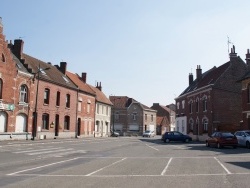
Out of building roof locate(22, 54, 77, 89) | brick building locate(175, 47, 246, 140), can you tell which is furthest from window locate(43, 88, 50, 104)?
brick building locate(175, 47, 246, 140)

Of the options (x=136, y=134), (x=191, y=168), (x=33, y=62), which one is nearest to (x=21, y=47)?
(x=33, y=62)

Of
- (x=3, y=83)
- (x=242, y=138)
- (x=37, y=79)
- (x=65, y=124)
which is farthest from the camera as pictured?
(x=65, y=124)

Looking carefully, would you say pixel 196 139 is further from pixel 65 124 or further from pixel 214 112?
pixel 65 124

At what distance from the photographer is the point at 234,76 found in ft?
150

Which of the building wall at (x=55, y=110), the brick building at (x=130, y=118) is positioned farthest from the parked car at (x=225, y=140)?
the brick building at (x=130, y=118)

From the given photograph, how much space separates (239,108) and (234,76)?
4536 millimetres

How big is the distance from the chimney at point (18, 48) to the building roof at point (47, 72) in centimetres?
65

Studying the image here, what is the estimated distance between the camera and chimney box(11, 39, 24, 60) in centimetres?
4022

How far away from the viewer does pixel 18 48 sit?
40375 millimetres

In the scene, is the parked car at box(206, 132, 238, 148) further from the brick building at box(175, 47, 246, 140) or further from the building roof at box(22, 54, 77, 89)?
the building roof at box(22, 54, 77, 89)

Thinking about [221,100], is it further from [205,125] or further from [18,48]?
[18,48]

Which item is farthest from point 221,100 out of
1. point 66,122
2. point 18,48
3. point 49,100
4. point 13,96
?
point 18,48

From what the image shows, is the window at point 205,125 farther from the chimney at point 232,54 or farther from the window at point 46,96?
the window at point 46,96

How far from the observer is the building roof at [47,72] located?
133 ft
